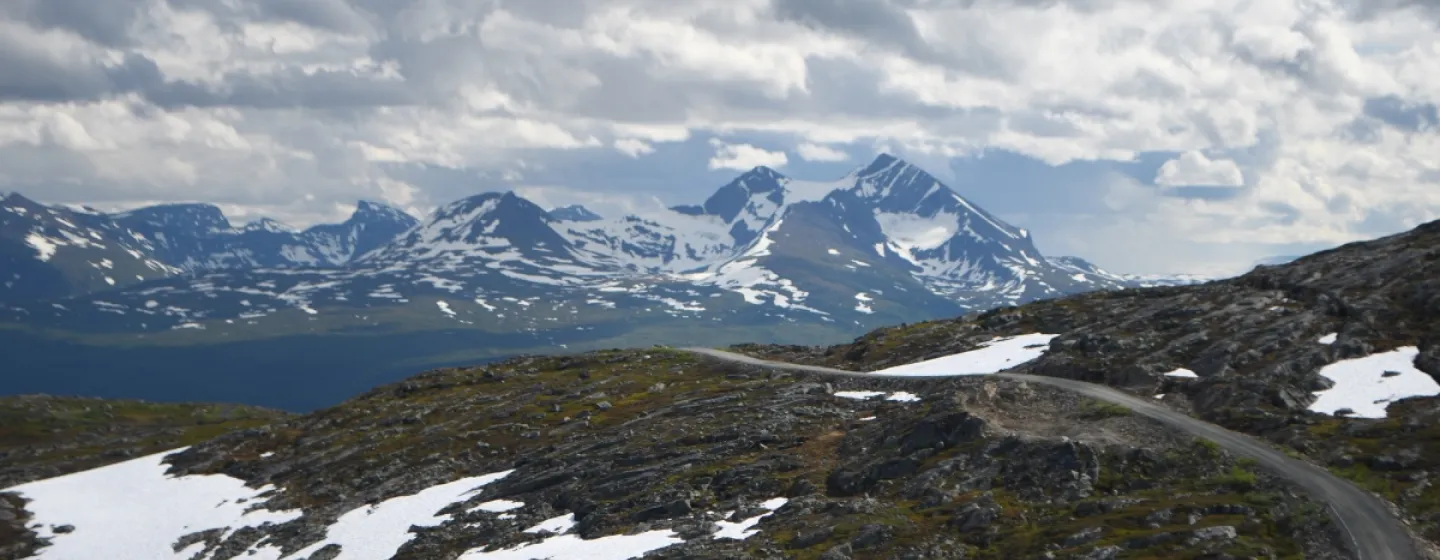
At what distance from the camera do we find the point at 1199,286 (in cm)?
13425

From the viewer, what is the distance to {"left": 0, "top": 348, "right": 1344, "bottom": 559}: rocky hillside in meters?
69.0

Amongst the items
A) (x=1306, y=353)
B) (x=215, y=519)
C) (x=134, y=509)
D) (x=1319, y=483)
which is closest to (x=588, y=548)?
(x=1319, y=483)

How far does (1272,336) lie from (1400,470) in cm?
3114

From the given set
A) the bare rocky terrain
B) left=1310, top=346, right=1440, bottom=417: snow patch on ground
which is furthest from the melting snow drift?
left=1310, top=346, right=1440, bottom=417: snow patch on ground

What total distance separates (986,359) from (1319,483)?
50926mm

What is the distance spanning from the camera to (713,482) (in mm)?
91438

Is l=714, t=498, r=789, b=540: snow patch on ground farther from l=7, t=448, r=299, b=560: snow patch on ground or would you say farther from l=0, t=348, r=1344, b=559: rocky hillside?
l=7, t=448, r=299, b=560: snow patch on ground

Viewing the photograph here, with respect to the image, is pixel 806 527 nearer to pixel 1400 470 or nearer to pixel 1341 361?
pixel 1400 470

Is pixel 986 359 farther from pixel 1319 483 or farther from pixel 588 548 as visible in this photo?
pixel 588 548

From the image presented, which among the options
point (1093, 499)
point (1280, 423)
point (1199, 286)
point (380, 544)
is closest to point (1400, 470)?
point (1280, 423)

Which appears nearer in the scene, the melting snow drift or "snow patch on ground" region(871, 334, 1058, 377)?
the melting snow drift

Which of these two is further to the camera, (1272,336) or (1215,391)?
(1272,336)

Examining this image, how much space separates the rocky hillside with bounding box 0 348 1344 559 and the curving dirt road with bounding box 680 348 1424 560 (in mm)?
1491

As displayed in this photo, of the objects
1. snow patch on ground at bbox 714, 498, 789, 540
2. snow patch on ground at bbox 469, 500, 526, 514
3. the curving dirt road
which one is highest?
the curving dirt road
